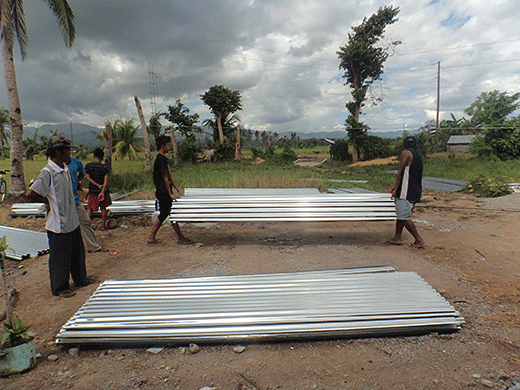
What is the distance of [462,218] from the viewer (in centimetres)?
677

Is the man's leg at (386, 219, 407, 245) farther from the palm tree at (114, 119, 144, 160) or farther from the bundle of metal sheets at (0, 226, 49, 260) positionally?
the palm tree at (114, 119, 144, 160)

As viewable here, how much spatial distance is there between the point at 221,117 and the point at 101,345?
26.9m

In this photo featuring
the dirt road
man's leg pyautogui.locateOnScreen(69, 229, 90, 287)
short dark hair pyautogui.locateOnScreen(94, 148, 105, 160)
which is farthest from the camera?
short dark hair pyautogui.locateOnScreen(94, 148, 105, 160)

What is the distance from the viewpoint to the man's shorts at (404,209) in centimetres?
473

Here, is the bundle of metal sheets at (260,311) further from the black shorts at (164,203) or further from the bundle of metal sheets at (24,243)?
the bundle of metal sheets at (24,243)

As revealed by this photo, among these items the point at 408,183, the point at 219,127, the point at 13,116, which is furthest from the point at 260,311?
the point at 219,127

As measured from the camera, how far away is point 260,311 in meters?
2.66

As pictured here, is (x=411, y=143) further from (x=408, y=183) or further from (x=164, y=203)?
(x=164, y=203)

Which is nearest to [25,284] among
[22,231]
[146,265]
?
[146,265]

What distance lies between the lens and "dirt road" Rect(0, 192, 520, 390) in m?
2.13

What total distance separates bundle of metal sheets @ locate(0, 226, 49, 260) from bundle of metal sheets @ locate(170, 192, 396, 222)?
2343 mm

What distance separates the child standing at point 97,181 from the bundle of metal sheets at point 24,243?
3.51ft

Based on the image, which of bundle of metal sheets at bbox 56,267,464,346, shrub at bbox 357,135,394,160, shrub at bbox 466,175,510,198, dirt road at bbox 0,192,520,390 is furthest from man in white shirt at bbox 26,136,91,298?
shrub at bbox 357,135,394,160

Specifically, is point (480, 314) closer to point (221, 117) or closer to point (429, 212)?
point (429, 212)
